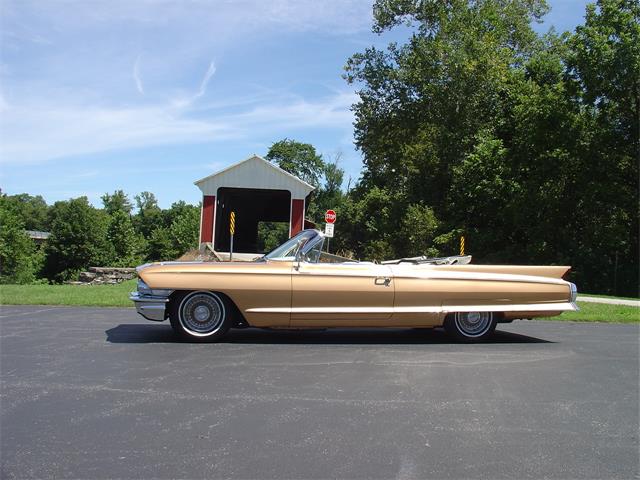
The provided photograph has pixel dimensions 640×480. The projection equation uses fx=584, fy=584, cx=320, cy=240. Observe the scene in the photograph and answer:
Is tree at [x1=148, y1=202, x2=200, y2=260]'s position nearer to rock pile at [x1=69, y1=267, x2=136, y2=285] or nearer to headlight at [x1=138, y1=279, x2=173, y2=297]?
rock pile at [x1=69, y1=267, x2=136, y2=285]

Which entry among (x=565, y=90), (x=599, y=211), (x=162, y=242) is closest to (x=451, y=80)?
(x=565, y=90)

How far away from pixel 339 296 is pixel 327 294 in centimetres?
16

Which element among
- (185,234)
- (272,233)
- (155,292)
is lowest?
(155,292)

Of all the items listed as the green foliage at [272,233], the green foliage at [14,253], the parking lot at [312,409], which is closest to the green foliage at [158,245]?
the green foliage at [14,253]

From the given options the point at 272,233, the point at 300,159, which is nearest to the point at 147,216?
the point at 272,233

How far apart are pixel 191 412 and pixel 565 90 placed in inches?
1134

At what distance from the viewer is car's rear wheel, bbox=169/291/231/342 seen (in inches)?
288

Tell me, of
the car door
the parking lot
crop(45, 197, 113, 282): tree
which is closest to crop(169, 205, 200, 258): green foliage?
crop(45, 197, 113, 282): tree

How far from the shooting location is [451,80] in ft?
106

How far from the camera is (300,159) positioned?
86938 millimetres

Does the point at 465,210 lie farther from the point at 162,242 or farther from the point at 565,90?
the point at 162,242

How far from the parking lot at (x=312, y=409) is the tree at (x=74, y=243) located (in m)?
53.0

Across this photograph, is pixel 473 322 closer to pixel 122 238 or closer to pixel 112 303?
pixel 112 303

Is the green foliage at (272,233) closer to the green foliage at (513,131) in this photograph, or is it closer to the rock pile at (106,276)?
the green foliage at (513,131)
